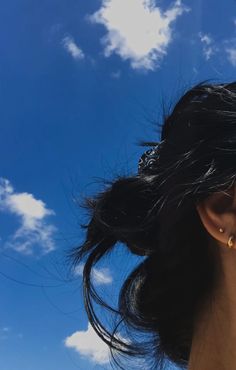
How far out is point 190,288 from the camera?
4.36ft

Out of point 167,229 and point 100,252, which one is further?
point 100,252

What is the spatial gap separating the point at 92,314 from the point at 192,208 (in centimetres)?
44

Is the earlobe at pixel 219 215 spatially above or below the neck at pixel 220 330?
above

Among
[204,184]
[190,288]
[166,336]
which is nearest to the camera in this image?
[204,184]

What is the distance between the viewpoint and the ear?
3.96 ft

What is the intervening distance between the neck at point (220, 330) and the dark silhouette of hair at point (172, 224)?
36mm

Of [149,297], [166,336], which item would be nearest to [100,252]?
[149,297]

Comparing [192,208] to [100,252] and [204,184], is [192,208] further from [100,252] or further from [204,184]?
[100,252]

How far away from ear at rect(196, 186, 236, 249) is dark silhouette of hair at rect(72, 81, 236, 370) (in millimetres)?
15

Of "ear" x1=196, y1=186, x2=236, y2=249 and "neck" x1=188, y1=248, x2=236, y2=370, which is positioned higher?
"ear" x1=196, y1=186, x2=236, y2=249

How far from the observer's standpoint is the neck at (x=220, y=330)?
122 centimetres

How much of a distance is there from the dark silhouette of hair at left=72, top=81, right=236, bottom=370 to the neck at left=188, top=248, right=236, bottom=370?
4 centimetres

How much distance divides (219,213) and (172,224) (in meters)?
0.11

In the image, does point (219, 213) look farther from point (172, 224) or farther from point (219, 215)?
point (172, 224)
